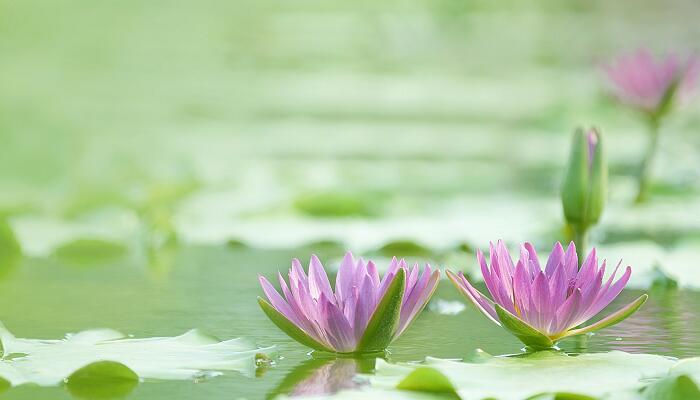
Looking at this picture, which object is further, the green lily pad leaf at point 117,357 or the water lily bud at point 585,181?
the water lily bud at point 585,181

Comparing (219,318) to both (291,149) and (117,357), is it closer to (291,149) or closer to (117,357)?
(117,357)

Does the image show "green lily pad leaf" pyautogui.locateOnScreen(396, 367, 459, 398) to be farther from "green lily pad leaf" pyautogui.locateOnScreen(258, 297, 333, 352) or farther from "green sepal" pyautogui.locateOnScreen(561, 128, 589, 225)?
"green sepal" pyautogui.locateOnScreen(561, 128, 589, 225)

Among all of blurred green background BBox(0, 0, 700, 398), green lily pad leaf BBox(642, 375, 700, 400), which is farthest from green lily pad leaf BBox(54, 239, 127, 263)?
green lily pad leaf BBox(642, 375, 700, 400)

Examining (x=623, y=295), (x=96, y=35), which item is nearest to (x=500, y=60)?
(x=96, y=35)

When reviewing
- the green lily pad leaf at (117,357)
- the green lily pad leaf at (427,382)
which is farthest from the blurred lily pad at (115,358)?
the green lily pad leaf at (427,382)

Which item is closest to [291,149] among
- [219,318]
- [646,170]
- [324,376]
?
[646,170]

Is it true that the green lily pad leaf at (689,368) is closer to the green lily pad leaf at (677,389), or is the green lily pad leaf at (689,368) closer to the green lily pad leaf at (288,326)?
the green lily pad leaf at (677,389)

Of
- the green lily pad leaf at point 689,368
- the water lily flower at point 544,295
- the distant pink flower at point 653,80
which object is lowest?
the green lily pad leaf at point 689,368

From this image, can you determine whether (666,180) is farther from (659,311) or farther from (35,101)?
(35,101)
